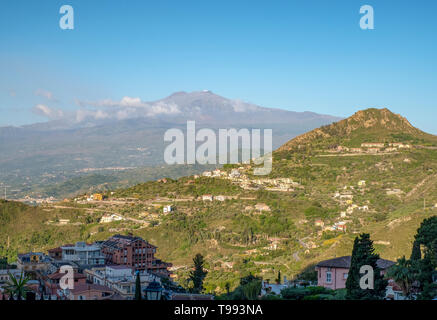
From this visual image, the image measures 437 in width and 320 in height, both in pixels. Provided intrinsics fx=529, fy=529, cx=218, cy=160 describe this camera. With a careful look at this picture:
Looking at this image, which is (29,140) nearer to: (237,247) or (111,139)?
(111,139)

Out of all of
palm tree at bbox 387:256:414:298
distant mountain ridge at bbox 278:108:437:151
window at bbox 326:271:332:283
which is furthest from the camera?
distant mountain ridge at bbox 278:108:437:151

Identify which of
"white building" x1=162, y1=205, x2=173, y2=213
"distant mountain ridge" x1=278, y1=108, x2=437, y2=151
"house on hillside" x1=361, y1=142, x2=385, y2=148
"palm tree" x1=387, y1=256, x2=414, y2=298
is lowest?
"white building" x1=162, y1=205, x2=173, y2=213

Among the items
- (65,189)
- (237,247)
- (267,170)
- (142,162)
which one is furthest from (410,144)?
(142,162)

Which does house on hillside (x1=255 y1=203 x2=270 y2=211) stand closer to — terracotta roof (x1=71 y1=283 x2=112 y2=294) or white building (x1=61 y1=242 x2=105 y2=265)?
white building (x1=61 y1=242 x2=105 y2=265)

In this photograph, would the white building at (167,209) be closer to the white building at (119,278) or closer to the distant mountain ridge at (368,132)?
the white building at (119,278)

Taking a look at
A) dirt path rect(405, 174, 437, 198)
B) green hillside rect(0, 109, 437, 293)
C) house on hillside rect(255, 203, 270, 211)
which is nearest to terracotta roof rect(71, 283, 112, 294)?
green hillside rect(0, 109, 437, 293)

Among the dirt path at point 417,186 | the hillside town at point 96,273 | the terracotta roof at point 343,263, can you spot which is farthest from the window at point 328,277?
the dirt path at point 417,186
